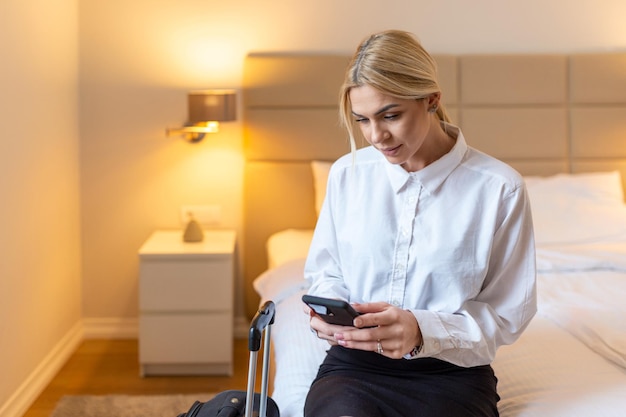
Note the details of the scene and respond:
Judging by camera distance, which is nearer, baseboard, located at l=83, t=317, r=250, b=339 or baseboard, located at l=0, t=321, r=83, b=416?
baseboard, located at l=0, t=321, r=83, b=416

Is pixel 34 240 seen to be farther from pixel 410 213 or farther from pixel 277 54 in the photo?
pixel 410 213

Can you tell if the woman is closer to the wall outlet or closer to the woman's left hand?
the woman's left hand

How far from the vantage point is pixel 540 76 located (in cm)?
393

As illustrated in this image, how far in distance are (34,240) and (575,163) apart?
2453 millimetres

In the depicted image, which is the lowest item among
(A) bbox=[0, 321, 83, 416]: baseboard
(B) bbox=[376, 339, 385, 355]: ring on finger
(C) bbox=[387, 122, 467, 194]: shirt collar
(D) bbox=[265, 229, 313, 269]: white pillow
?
(A) bbox=[0, 321, 83, 416]: baseboard

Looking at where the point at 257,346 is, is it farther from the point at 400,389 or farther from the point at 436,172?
the point at 436,172

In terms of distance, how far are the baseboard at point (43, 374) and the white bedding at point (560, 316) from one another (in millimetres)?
977

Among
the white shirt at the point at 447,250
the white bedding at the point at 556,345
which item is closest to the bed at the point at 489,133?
the white bedding at the point at 556,345

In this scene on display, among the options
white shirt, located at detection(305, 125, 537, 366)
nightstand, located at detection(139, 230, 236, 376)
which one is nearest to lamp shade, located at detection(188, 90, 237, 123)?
nightstand, located at detection(139, 230, 236, 376)

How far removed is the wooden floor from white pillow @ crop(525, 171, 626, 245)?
53.8 inches

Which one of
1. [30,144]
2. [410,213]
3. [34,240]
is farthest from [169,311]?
[410,213]

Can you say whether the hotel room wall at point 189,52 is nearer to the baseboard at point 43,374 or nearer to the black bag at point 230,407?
the baseboard at point 43,374

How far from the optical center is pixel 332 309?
1709 millimetres

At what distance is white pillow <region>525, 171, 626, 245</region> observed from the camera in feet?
11.7
